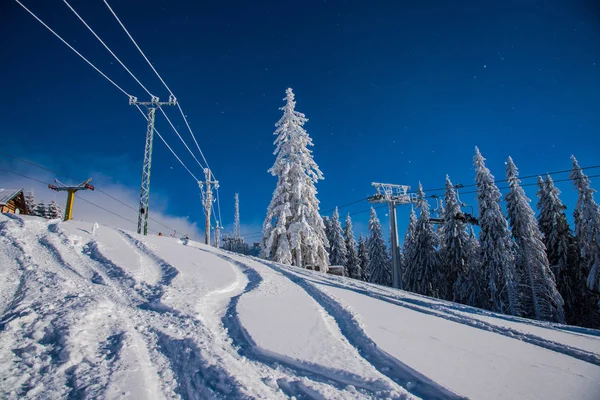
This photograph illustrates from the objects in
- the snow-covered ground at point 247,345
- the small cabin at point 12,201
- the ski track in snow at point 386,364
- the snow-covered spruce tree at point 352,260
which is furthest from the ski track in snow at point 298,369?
the snow-covered spruce tree at point 352,260

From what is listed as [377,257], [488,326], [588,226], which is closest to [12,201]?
[488,326]

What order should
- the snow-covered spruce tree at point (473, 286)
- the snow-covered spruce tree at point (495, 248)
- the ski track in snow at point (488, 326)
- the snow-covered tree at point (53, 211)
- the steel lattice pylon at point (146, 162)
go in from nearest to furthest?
the ski track in snow at point (488, 326) → the steel lattice pylon at point (146, 162) → the snow-covered spruce tree at point (495, 248) → the snow-covered spruce tree at point (473, 286) → the snow-covered tree at point (53, 211)

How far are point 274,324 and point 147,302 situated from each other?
238 centimetres

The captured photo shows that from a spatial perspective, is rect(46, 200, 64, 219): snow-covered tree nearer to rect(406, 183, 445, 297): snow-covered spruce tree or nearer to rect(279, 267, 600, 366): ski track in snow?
rect(406, 183, 445, 297): snow-covered spruce tree

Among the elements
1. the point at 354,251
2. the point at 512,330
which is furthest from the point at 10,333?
the point at 354,251

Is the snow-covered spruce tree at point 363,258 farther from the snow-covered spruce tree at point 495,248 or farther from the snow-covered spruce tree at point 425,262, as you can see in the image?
the snow-covered spruce tree at point 495,248

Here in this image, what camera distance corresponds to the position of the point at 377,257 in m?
37.5

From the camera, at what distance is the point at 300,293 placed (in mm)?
6598

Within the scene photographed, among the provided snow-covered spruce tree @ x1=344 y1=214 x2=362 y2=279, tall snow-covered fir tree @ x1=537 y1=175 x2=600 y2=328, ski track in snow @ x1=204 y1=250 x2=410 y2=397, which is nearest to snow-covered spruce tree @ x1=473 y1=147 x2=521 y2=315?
tall snow-covered fir tree @ x1=537 y1=175 x2=600 y2=328

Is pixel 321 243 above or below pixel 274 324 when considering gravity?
above

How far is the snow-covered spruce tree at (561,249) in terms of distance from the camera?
24219 millimetres

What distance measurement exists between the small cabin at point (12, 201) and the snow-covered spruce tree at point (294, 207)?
2274 centimetres

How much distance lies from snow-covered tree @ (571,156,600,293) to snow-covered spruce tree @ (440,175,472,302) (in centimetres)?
828

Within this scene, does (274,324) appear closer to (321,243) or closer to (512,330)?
(512,330)
